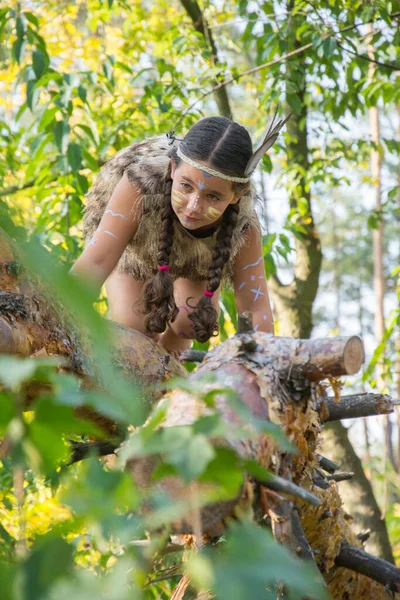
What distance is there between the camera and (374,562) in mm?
1997

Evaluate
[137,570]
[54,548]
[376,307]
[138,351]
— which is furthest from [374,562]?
[376,307]

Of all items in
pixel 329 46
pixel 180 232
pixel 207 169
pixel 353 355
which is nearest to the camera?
pixel 353 355

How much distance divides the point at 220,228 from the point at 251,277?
0.23m

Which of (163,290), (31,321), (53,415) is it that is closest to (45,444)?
(53,415)

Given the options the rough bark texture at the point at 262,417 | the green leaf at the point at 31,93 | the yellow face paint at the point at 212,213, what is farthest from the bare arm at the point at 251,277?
the green leaf at the point at 31,93

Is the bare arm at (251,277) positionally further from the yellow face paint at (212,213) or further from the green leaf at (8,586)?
the green leaf at (8,586)

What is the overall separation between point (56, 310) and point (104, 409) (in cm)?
115

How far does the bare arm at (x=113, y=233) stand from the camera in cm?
220

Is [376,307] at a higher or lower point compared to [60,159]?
lower

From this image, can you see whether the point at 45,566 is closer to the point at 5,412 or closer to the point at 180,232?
the point at 5,412

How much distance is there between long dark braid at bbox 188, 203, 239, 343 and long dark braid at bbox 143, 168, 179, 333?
0.30ft

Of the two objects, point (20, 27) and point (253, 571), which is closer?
point (253, 571)

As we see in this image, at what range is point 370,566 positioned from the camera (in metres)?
2.00

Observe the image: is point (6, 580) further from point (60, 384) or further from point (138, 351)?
point (138, 351)
